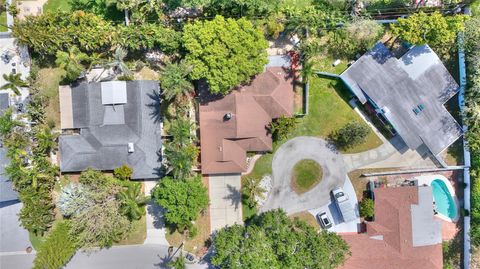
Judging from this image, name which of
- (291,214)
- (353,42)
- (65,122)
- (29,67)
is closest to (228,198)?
(291,214)

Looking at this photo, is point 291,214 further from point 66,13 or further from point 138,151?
point 66,13

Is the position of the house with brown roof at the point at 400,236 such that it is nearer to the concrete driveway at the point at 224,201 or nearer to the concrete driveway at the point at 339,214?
the concrete driveway at the point at 339,214

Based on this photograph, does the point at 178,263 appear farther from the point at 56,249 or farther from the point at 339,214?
the point at 339,214

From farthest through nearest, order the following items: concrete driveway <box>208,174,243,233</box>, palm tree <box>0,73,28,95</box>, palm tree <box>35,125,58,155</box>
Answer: concrete driveway <box>208,174,243,233</box>
palm tree <box>0,73,28,95</box>
palm tree <box>35,125,58,155</box>

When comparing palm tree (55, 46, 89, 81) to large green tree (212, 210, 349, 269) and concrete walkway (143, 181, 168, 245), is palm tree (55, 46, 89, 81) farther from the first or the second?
large green tree (212, 210, 349, 269)

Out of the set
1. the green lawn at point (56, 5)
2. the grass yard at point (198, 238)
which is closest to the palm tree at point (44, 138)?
the green lawn at point (56, 5)

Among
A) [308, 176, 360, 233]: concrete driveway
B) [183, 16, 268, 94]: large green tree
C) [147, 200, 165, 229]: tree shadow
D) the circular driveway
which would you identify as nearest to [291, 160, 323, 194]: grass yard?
the circular driveway
